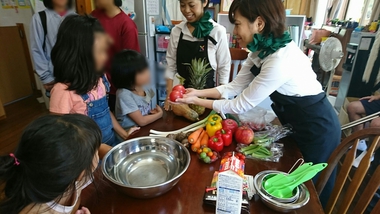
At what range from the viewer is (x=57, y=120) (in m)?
0.68

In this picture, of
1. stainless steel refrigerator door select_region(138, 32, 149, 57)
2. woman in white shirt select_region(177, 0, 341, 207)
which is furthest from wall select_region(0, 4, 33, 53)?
woman in white shirt select_region(177, 0, 341, 207)

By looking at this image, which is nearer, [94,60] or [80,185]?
[80,185]

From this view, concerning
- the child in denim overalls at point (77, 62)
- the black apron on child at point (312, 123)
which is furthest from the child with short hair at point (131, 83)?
the black apron on child at point (312, 123)

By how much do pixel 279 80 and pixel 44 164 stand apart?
0.94 m

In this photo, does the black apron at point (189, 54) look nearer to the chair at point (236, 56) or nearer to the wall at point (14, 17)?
the chair at point (236, 56)

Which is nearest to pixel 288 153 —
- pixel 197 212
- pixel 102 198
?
pixel 197 212

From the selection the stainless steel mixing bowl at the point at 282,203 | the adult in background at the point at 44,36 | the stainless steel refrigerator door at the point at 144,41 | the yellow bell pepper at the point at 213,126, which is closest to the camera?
the stainless steel mixing bowl at the point at 282,203

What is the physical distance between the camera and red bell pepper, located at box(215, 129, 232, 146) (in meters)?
1.08

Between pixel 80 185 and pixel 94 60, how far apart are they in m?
0.58

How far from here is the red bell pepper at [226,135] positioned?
3.54 feet

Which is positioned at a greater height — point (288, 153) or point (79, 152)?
point (79, 152)

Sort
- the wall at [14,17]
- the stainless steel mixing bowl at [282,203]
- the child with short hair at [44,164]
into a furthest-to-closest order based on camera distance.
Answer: the wall at [14,17] → the stainless steel mixing bowl at [282,203] → the child with short hair at [44,164]

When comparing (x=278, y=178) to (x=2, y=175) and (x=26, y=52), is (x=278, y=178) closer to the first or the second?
(x=2, y=175)

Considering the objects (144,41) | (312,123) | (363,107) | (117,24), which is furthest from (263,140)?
(144,41)
